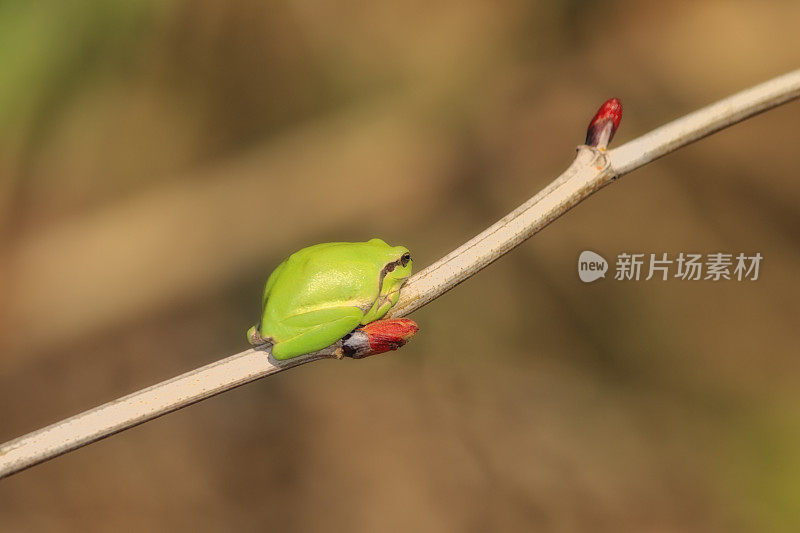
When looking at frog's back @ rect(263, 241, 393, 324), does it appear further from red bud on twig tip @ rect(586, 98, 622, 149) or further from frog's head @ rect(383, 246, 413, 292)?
red bud on twig tip @ rect(586, 98, 622, 149)

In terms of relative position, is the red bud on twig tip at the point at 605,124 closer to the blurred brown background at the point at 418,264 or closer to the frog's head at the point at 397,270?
the frog's head at the point at 397,270

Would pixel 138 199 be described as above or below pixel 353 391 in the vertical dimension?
above

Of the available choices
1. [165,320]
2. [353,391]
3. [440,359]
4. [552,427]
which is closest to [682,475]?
[552,427]

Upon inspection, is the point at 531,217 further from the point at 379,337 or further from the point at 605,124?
the point at 379,337

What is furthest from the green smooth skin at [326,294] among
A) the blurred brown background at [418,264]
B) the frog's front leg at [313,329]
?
the blurred brown background at [418,264]

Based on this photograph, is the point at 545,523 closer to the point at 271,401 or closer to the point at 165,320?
the point at 271,401

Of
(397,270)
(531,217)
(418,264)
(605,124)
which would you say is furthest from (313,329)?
(418,264)


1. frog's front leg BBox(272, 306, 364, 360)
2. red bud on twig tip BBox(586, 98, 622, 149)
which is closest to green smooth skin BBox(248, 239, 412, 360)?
frog's front leg BBox(272, 306, 364, 360)
